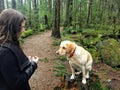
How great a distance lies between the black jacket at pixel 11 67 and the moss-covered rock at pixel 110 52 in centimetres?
822

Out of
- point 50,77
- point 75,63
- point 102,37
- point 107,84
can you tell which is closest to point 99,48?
point 102,37

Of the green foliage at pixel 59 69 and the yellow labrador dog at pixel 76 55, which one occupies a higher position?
the yellow labrador dog at pixel 76 55

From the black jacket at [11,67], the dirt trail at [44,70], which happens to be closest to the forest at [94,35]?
the dirt trail at [44,70]

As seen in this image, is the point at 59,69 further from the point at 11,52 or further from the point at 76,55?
the point at 11,52

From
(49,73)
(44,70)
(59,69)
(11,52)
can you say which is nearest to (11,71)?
(11,52)

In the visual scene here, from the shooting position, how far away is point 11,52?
7.25 feet

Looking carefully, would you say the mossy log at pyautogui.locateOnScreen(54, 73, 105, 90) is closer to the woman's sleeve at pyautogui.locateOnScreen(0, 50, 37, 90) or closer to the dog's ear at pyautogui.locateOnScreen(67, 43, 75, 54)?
the dog's ear at pyautogui.locateOnScreen(67, 43, 75, 54)

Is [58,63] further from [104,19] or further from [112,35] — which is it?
[104,19]

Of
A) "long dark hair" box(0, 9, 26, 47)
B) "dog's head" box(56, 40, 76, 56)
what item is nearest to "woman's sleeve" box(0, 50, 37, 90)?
"long dark hair" box(0, 9, 26, 47)

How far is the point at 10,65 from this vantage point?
7.14 feet

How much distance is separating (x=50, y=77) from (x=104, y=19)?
15.2 meters

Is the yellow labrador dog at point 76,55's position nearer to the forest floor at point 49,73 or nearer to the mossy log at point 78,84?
the mossy log at point 78,84

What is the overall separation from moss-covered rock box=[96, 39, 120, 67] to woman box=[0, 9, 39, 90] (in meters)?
8.26

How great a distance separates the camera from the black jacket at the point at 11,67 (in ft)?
7.11
